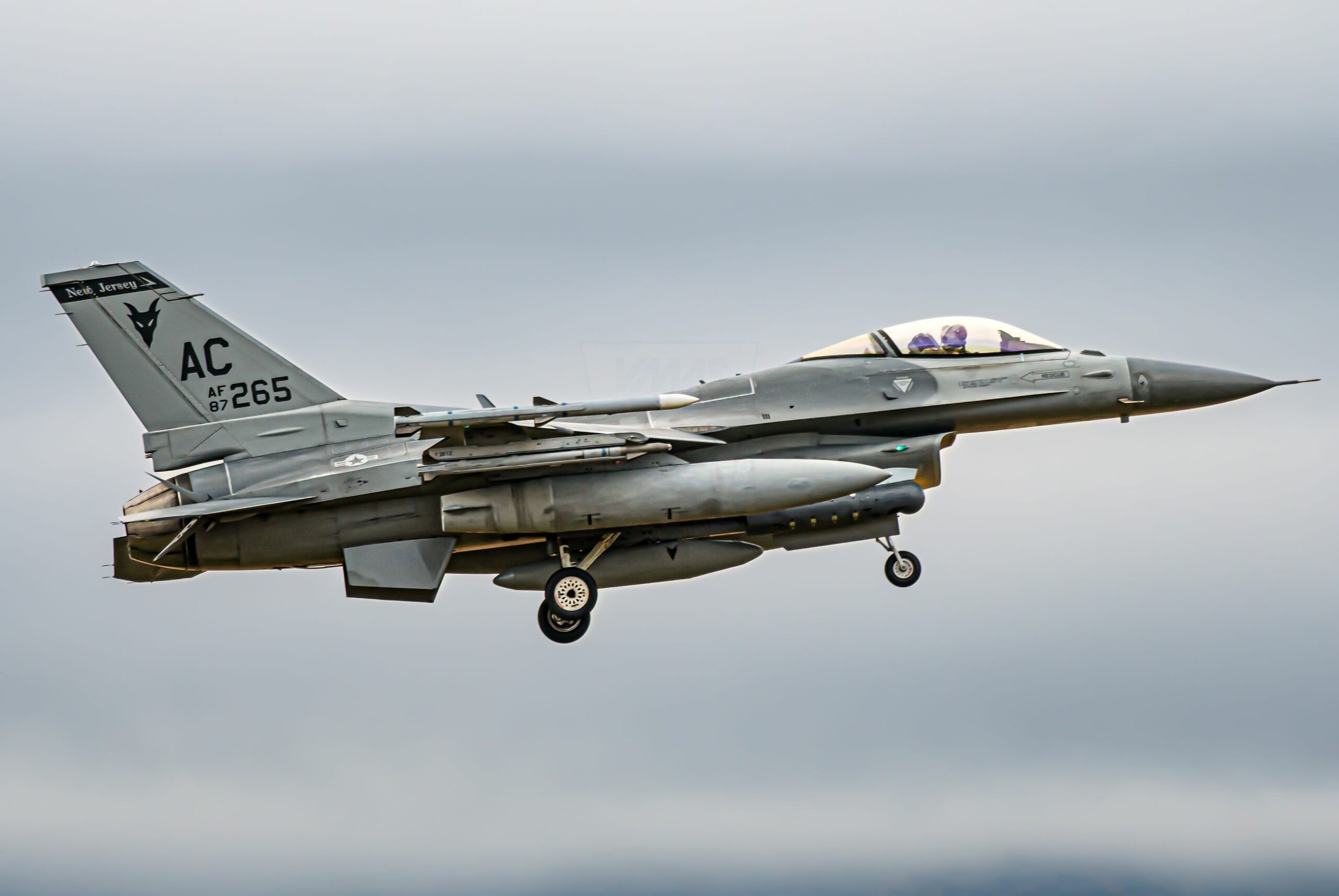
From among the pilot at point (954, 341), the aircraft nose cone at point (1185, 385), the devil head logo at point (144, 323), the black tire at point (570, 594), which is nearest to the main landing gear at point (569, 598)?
the black tire at point (570, 594)

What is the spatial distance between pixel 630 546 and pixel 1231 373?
8.24 m

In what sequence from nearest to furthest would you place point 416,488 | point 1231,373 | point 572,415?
point 572,415, point 416,488, point 1231,373

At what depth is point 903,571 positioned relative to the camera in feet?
68.9

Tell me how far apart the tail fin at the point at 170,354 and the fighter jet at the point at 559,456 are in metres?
0.02

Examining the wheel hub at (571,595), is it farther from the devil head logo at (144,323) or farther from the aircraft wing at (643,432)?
the devil head logo at (144,323)

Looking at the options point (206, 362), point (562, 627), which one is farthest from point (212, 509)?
point (562, 627)

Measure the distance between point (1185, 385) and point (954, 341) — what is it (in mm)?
3095

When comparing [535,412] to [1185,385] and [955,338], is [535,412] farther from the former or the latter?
[1185,385]

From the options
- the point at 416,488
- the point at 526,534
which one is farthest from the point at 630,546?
the point at 416,488

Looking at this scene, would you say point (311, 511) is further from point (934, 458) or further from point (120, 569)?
point (934, 458)

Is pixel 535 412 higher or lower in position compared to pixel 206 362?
lower

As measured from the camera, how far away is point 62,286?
20.5 metres

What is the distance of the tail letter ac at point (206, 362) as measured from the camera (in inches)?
813

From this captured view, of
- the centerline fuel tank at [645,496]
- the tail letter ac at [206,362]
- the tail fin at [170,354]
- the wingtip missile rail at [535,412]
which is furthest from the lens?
the tail letter ac at [206,362]
